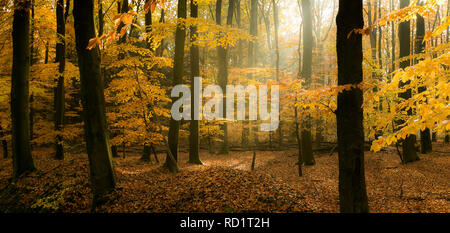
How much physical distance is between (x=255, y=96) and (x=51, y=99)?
16.7 meters

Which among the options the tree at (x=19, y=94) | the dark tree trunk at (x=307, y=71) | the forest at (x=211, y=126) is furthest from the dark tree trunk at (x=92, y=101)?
the dark tree trunk at (x=307, y=71)

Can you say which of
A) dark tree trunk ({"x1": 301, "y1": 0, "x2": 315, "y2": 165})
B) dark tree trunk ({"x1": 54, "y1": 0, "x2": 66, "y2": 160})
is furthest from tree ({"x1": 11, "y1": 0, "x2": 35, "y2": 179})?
dark tree trunk ({"x1": 301, "y1": 0, "x2": 315, "y2": 165})

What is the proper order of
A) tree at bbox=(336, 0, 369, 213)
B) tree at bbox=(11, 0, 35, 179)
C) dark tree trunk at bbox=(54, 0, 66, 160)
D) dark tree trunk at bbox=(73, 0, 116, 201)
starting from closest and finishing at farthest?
tree at bbox=(336, 0, 369, 213) → dark tree trunk at bbox=(73, 0, 116, 201) → tree at bbox=(11, 0, 35, 179) → dark tree trunk at bbox=(54, 0, 66, 160)

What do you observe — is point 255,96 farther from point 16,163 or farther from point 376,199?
point 16,163

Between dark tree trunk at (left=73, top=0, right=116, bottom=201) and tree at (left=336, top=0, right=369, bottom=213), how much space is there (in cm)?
578

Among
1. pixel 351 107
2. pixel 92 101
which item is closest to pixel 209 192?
pixel 92 101

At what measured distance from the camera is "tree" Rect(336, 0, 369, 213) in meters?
3.25

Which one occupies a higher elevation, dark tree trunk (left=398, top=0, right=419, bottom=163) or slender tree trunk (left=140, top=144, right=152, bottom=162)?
dark tree trunk (left=398, top=0, right=419, bottom=163)

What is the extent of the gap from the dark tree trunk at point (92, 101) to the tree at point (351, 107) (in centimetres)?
578

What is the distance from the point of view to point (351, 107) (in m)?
3.30

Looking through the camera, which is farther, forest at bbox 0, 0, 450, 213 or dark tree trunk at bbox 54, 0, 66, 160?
dark tree trunk at bbox 54, 0, 66, 160

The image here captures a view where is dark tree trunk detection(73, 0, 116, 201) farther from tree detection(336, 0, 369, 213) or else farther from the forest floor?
tree detection(336, 0, 369, 213)
